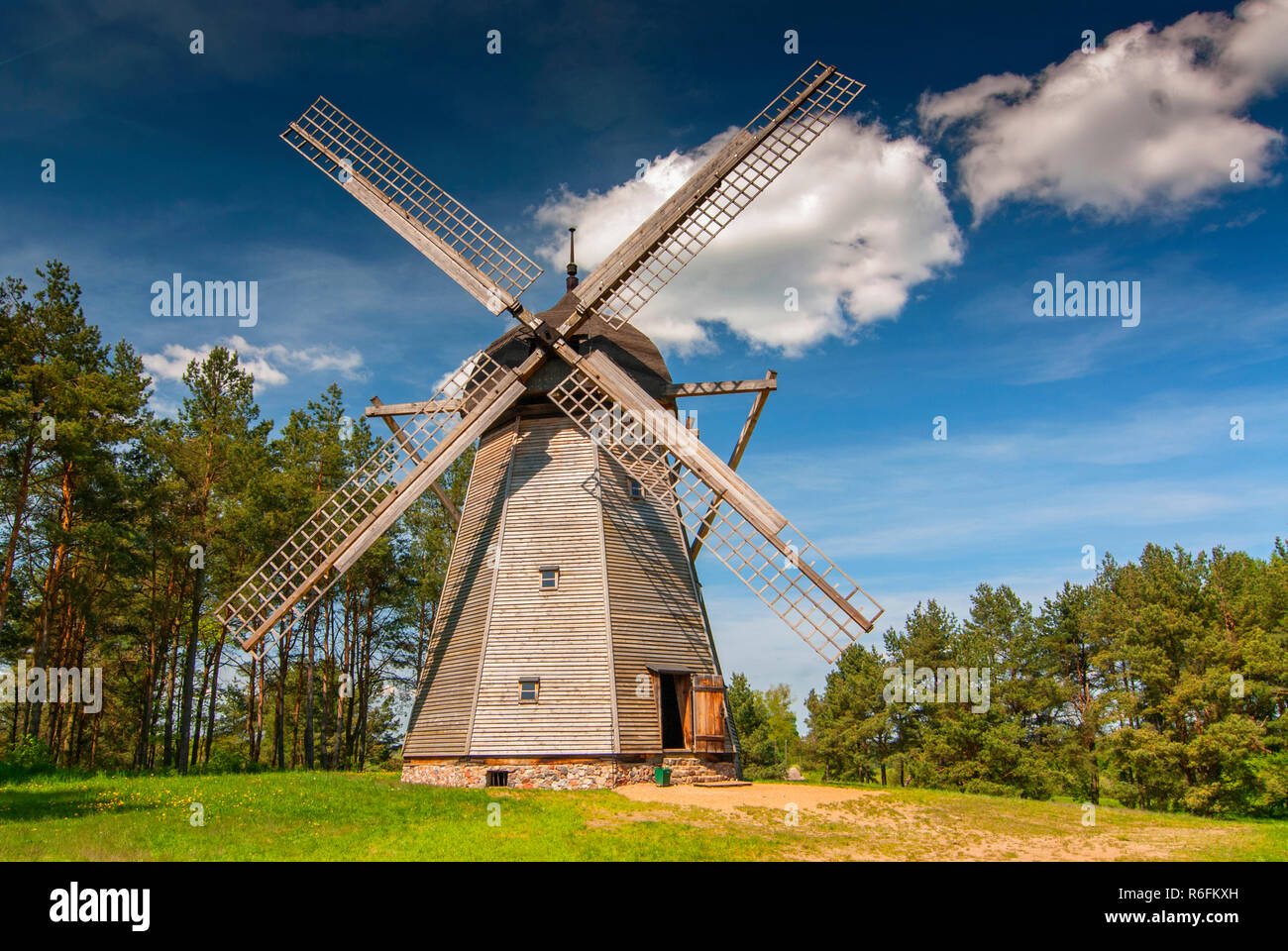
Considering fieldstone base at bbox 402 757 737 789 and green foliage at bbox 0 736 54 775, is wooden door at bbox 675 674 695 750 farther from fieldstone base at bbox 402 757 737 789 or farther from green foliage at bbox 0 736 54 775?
green foliage at bbox 0 736 54 775

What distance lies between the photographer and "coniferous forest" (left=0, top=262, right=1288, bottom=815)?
29.4 meters

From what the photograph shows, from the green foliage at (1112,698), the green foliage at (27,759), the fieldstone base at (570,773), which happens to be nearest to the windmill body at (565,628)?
the fieldstone base at (570,773)

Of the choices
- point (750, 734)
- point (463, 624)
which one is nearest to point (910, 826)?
point (463, 624)

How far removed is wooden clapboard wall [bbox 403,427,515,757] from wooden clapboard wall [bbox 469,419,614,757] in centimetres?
53

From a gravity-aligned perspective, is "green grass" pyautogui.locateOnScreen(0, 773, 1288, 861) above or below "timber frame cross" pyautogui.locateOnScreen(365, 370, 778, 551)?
below

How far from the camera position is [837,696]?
174ft

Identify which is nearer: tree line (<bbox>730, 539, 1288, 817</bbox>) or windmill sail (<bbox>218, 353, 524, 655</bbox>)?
windmill sail (<bbox>218, 353, 524, 655</bbox>)

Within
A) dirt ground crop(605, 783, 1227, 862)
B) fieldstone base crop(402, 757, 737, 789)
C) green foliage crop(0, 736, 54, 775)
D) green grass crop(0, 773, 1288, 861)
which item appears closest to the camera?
green grass crop(0, 773, 1288, 861)

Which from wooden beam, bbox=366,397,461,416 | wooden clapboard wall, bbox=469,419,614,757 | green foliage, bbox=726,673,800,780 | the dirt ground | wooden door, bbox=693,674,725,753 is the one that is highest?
wooden beam, bbox=366,397,461,416

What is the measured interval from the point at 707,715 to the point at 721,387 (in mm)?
9158

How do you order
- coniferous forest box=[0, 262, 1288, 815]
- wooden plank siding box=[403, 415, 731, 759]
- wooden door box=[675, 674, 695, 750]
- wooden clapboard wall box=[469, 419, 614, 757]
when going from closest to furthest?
wooden clapboard wall box=[469, 419, 614, 757], wooden plank siding box=[403, 415, 731, 759], wooden door box=[675, 674, 695, 750], coniferous forest box=[0, 262, 1288, 815]

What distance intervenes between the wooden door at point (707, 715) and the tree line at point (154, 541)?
17.8 m

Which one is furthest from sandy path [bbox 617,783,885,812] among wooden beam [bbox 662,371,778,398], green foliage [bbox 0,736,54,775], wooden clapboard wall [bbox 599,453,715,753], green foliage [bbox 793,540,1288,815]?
green foliage [bbox 793,540,1288,815]
